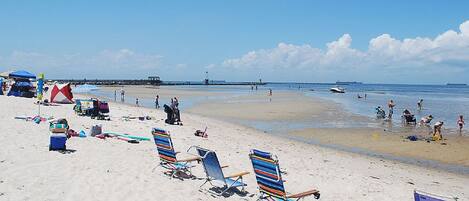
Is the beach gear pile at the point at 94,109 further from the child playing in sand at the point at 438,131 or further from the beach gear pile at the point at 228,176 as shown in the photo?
the child playing in sand at the point at 438,131

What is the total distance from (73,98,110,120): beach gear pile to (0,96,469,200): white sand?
151 inches

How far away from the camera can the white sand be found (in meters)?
7.07

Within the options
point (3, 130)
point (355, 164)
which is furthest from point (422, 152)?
point (3, 130)

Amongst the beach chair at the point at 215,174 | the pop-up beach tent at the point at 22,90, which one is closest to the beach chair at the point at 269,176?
the beach chair at the point at 215,174

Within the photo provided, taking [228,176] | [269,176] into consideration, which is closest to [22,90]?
[228,176]

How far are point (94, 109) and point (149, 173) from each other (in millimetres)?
10471

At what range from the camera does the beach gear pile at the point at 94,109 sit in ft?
58.7

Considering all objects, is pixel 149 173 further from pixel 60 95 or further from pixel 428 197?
pixel 60 95

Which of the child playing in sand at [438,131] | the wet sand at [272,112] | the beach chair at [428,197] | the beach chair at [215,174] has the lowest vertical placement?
the wet sand at [272,112]

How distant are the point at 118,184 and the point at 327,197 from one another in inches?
152

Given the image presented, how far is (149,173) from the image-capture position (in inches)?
333

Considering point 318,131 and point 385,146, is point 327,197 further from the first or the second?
point 318,131

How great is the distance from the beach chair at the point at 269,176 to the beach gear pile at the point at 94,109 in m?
12.2

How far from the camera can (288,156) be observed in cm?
1209
